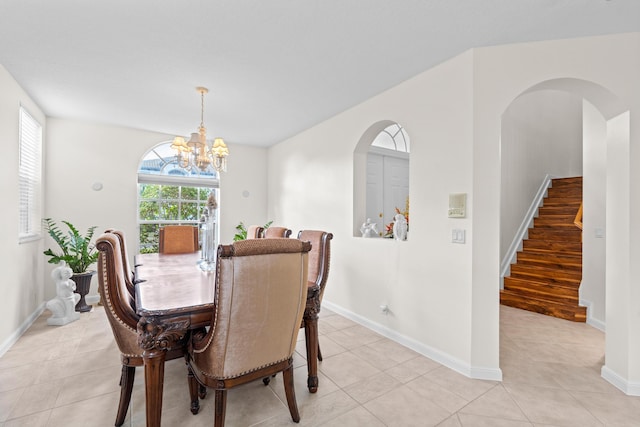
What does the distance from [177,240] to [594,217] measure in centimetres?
518

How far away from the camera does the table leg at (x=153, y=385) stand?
56.8 inches

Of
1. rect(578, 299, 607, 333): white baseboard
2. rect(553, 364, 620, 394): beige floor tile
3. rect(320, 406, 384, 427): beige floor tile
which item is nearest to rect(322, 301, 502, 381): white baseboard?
rect(553, 364, 620, 394): beige floor tile

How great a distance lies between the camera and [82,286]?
372cm

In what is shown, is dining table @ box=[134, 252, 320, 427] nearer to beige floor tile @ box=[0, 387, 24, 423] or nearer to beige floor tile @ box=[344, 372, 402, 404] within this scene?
beige floor tile @ box=[344, 372, 402, 404]

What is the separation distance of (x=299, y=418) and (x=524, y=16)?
2.90 m

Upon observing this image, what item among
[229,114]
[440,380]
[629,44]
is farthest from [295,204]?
[629,44]

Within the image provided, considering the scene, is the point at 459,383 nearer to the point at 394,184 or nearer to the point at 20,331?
the point at 394,184

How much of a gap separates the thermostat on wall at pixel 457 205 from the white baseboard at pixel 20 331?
4.00 metres

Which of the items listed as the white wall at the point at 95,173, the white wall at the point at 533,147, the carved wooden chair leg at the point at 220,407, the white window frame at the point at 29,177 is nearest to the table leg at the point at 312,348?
the carved wooden chair leg at the point at 220,407

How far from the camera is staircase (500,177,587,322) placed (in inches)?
149

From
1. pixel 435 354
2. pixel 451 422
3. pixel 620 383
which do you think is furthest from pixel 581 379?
pixel 451 422

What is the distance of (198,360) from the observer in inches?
61.7

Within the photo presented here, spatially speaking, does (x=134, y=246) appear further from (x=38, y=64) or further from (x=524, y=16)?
(x=524, y=16)

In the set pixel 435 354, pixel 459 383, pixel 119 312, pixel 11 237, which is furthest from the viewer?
pixel 11 237
